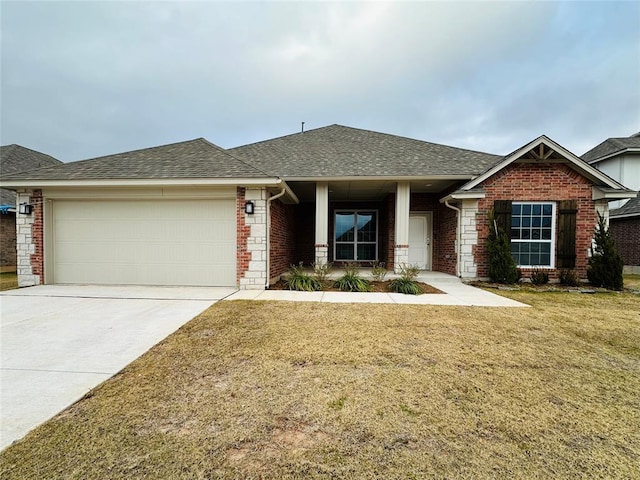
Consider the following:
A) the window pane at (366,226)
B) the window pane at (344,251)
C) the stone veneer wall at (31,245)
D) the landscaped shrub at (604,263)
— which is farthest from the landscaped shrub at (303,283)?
the landscaped shrub at (604,263)

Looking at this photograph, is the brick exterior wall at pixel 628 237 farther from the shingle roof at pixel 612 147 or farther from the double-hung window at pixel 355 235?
the double-hung window at pixel 355 235

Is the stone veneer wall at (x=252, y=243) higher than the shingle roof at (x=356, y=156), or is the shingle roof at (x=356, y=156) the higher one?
the shingle roof at (x=356, y=156)

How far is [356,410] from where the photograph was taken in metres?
2.10

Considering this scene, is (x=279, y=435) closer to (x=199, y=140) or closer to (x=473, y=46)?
(x=199, y=140)

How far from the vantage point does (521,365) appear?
2.90 meters

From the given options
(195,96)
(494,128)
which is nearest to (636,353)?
(195,96)

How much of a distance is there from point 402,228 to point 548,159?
15.0ft

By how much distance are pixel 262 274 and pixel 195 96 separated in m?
15.5

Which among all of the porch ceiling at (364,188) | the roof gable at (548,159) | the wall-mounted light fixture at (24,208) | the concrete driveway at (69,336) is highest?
the roof gable at (548,159)

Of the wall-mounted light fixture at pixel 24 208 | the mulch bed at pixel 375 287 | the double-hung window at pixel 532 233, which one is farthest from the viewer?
the double-hung window at pixel 532 233

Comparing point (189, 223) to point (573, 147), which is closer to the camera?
point (189, 223)

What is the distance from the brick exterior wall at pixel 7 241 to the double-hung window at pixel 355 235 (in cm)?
1398

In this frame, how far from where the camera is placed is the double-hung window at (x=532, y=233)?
825 cm

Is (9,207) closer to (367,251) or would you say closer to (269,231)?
(269,231)
